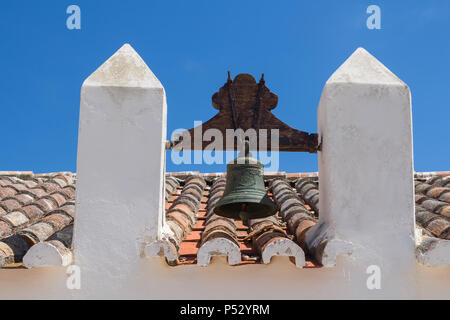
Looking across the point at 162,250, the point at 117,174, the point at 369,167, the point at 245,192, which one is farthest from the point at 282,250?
the point at 117,174

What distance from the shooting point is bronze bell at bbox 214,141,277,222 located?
4000mm

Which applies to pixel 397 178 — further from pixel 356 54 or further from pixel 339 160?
pixel 356 54

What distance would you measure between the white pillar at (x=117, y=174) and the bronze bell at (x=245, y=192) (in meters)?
0.50

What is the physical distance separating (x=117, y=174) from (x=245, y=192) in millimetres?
925

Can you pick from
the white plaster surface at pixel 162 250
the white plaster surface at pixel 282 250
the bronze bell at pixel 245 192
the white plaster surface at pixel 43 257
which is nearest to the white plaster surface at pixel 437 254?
the white plaster surface at pixel 282 250

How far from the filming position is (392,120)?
4062 millimetres

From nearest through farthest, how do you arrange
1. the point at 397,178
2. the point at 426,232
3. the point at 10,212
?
1. the point at 397,178
2. the point at 426,232
3. the point at 10,212

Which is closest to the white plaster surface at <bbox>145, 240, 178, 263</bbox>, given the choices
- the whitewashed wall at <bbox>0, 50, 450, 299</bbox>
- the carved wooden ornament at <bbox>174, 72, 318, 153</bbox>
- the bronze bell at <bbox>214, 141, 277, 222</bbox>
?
the whitewashed wall at <bbox>0, 50, 450, 299</bbox>

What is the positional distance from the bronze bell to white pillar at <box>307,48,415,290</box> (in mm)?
472

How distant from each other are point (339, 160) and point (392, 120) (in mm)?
497

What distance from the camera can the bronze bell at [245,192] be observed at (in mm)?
4000

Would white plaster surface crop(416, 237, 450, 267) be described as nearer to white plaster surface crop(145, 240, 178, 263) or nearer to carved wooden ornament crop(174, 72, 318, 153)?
carved wooden ornament crop(174, 72, 318, 153)

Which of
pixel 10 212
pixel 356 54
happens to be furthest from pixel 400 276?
pixel 10 212

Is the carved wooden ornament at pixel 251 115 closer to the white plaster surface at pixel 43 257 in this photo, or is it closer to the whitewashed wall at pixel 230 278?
the whitewashed wall at pixel 230 278
